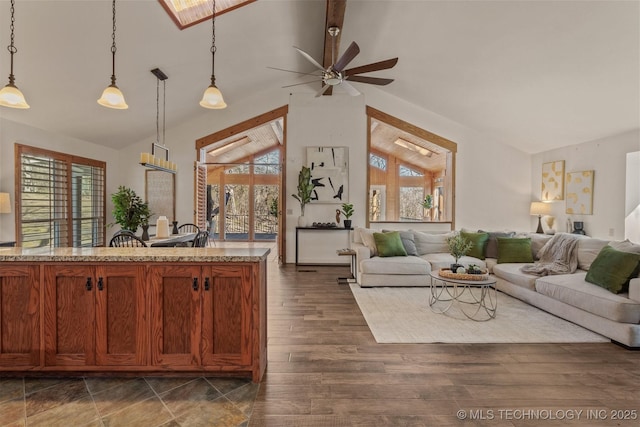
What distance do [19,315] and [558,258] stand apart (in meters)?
5.86

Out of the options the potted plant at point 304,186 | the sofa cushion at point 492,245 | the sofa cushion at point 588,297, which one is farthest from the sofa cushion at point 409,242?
the potted plant at point 304,186

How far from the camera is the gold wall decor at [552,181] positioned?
635 centimetres

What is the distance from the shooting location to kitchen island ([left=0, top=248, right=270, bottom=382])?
2.38 meters

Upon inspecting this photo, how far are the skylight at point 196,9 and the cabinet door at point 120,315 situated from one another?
10.5 feet

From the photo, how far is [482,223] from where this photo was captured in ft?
24.6

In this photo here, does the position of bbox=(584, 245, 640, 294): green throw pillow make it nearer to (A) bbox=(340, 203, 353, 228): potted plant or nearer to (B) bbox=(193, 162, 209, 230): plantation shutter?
(A) bbox=(340, 203, 353, 228): potted plant

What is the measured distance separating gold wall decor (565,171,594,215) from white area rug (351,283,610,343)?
98.9 inches

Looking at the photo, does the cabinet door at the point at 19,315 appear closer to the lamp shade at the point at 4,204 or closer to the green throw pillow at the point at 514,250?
the lamp shade at the point at 4,204

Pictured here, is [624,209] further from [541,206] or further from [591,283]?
[591,283]

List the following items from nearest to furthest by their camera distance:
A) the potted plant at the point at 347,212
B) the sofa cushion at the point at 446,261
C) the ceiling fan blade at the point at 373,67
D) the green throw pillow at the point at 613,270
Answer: the green throw pillow at the point at 613,270
the ceiling fan blade at the point at 373,67
the sofa cushion at the point at 446,261
the potted plant at the point at 347,212

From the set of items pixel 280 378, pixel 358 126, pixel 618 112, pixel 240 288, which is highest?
pixel 358 126

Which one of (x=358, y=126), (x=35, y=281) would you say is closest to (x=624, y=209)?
(x=358, y=126)

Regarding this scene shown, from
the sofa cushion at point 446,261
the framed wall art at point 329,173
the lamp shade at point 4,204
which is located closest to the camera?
the lamp shade at point 4,204

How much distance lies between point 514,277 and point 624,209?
2.10 metres
